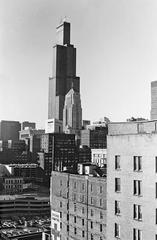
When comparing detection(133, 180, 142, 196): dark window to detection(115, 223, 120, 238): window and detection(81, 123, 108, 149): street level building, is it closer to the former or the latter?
detection(115, 223, 120, 238): window

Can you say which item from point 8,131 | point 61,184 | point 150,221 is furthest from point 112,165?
point 8,131

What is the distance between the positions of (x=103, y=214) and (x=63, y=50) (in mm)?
133497

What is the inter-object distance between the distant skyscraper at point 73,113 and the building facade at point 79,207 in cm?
9175

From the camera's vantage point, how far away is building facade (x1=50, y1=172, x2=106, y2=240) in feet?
62.7

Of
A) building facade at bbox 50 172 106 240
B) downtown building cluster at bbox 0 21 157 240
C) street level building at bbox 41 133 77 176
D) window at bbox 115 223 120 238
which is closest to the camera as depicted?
downtown building cluster at bbox 0 21 157 240

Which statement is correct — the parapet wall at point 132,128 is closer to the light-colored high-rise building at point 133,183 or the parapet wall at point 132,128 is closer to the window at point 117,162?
the light-colored high-rise building at point 133,183

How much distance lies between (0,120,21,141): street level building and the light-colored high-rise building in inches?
3811

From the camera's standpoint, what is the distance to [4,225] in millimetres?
41656

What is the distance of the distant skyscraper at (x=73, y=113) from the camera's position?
385 feet

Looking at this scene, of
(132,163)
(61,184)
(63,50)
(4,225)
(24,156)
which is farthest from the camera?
(63,50)

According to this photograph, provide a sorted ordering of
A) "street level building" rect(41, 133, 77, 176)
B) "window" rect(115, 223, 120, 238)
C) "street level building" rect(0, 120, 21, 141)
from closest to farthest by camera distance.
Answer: "window" rect(115, 223, 120, 238) → "street level building" rect(41, 133, 77, 176) → "street level building" rect(0, 120, 21, 141)

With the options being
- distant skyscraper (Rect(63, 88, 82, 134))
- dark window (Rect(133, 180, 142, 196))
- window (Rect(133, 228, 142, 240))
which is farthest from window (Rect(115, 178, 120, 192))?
distant skyscraper (Rect(63, 88, 82, 134))

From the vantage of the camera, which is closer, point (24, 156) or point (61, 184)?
point (61, 184)

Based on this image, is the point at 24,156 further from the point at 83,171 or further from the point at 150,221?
the point at 150,221
